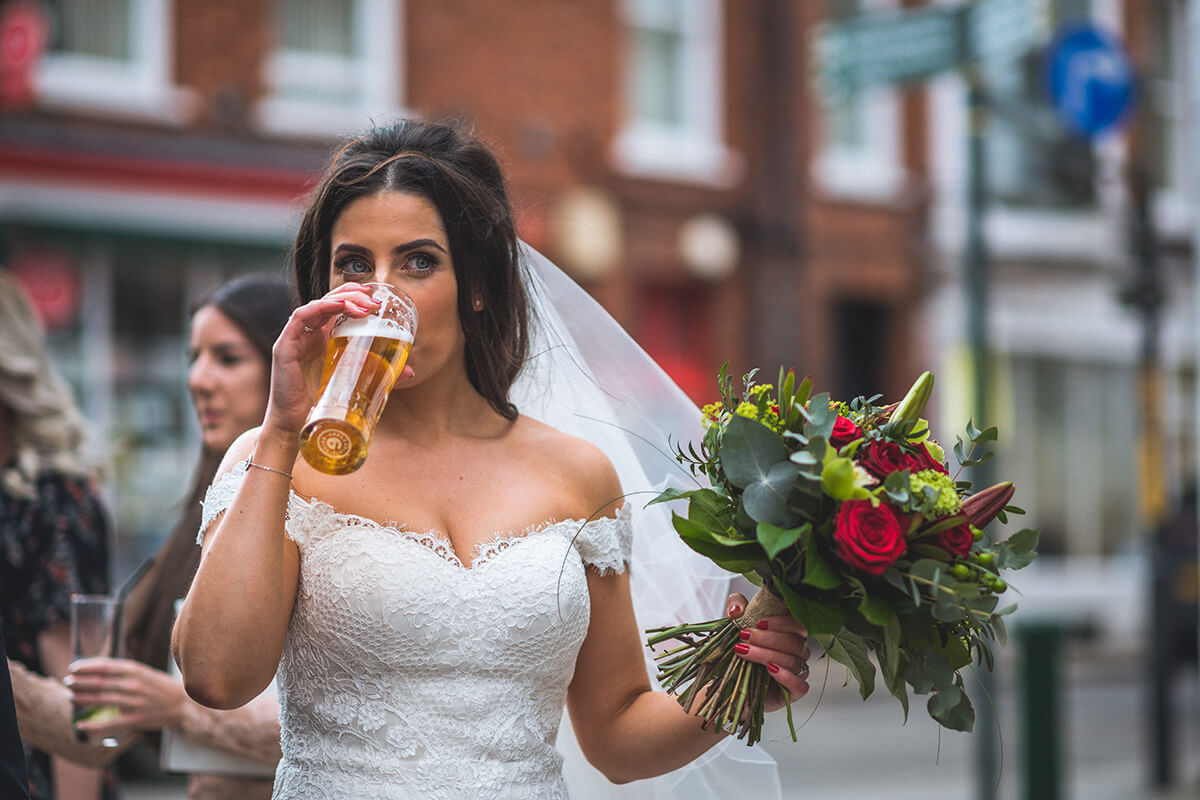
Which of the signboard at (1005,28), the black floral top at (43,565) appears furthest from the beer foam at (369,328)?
the signboard at (1005,28)

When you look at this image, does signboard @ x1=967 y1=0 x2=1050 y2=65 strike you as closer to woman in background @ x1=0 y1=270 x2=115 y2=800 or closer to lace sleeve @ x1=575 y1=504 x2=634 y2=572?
lace sleeve @ x1=575 y1=504 x2=634 y2=572

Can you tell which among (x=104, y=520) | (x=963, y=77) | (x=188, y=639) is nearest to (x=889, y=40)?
(x=963, y=77)

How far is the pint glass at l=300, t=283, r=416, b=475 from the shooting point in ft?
6.61

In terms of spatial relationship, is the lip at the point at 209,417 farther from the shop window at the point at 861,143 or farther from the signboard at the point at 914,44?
the shop window at the point at 861,143

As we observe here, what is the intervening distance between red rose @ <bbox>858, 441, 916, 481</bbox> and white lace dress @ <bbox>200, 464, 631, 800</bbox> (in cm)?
61

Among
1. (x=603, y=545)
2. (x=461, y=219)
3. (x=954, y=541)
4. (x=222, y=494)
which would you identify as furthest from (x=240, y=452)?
(x=954, y=541)

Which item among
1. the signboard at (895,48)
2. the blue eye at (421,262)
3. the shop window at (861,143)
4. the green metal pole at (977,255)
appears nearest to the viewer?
the blue eye at (421,262)

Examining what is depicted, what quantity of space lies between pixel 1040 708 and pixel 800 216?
983 centimetres

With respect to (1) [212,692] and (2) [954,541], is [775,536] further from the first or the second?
(1) [212,692]

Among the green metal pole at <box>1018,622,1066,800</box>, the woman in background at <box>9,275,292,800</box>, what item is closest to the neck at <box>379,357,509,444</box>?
the woman in background at <box>9,275,292,800</box>

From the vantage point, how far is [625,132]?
48.3 ft

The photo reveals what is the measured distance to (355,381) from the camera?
6.77 feet

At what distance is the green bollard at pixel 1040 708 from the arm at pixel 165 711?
4412 millimetres

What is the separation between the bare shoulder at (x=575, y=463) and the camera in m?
2.64
